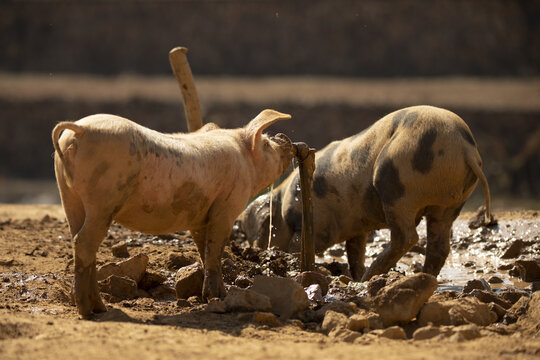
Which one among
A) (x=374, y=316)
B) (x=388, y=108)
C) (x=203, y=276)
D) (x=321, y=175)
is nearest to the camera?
(x=374, y=316)

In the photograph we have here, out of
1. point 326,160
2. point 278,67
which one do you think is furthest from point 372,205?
point 278,67

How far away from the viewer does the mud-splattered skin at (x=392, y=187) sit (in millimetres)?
8398

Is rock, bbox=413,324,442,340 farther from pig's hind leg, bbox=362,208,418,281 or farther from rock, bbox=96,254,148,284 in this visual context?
rock, bbox=96,254,148,284

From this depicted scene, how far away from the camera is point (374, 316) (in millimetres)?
6660

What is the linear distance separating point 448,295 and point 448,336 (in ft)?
4.61

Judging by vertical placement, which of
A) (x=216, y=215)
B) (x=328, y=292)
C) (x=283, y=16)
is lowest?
(x=328, y=292)

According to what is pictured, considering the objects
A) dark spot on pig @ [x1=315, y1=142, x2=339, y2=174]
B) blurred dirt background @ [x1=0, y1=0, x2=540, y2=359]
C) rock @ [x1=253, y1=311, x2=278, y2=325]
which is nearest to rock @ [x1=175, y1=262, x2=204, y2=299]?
rock @ [x1=253, y1=311, x2=278, y2=325]

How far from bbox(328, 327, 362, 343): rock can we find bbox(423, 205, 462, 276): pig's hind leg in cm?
294

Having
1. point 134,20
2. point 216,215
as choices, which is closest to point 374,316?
point 216,215

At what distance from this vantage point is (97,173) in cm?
647

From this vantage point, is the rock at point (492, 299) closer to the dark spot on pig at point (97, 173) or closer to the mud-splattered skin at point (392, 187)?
the mud-splattered skin at point (392, 187)

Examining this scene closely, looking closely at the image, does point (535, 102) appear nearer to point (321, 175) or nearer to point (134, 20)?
point (134, 20)

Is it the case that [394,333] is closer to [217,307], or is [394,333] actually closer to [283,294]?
[283,294]

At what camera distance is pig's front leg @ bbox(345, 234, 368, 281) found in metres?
10.3
